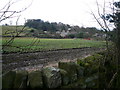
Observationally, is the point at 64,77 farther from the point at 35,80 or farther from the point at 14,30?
the point at 14,30

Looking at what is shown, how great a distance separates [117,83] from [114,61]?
0.56m

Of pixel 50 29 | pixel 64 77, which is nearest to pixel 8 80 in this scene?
pixel 64 77

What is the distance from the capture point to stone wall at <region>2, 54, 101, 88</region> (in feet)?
7.88

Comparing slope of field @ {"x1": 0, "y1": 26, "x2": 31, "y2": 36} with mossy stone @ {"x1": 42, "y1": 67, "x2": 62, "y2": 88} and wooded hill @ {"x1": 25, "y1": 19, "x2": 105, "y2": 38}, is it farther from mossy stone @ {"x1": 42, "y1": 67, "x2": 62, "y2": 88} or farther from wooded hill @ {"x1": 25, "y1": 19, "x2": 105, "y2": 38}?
mossy stone @ {"x1": 42, "y1": 67, "x2": 62, "y2": 88}

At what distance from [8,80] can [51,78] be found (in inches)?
30.1

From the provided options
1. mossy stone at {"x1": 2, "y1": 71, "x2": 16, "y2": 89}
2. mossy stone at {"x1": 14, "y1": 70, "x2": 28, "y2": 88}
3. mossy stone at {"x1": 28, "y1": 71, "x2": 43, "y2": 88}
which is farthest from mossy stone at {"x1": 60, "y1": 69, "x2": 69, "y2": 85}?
mossy stone at {"x1": 2, "y1": 71, "x2": 16, "y2": 89}

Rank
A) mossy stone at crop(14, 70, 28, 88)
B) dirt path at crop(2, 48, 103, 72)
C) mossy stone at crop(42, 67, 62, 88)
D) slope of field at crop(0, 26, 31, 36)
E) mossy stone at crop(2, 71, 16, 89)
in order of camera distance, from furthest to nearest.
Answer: dirt path at crop(2, 48, 103, 72) → mossy stone at crop(42, 67, 62, 88) → mossy stone at crop(14, 70, 28, 88) → mossy stone at crop(2, 71, 16, 89) → slope of field at crop(0, 26, 31, 36)

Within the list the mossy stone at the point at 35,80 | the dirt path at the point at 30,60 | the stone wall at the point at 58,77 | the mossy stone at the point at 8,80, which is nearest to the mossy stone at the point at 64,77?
the stone wall at the point at 58,77

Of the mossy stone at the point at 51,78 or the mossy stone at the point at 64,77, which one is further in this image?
the mossy stone at the point at 64,77

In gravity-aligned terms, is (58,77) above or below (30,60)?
above

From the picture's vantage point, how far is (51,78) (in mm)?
2598

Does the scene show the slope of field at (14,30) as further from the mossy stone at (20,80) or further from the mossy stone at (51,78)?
the mossy stone at (51,78)

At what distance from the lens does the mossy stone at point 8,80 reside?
2.28 metres

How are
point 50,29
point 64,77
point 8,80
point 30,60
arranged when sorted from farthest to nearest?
point 30,60, point 50,29, point 64,77, point 8,80
